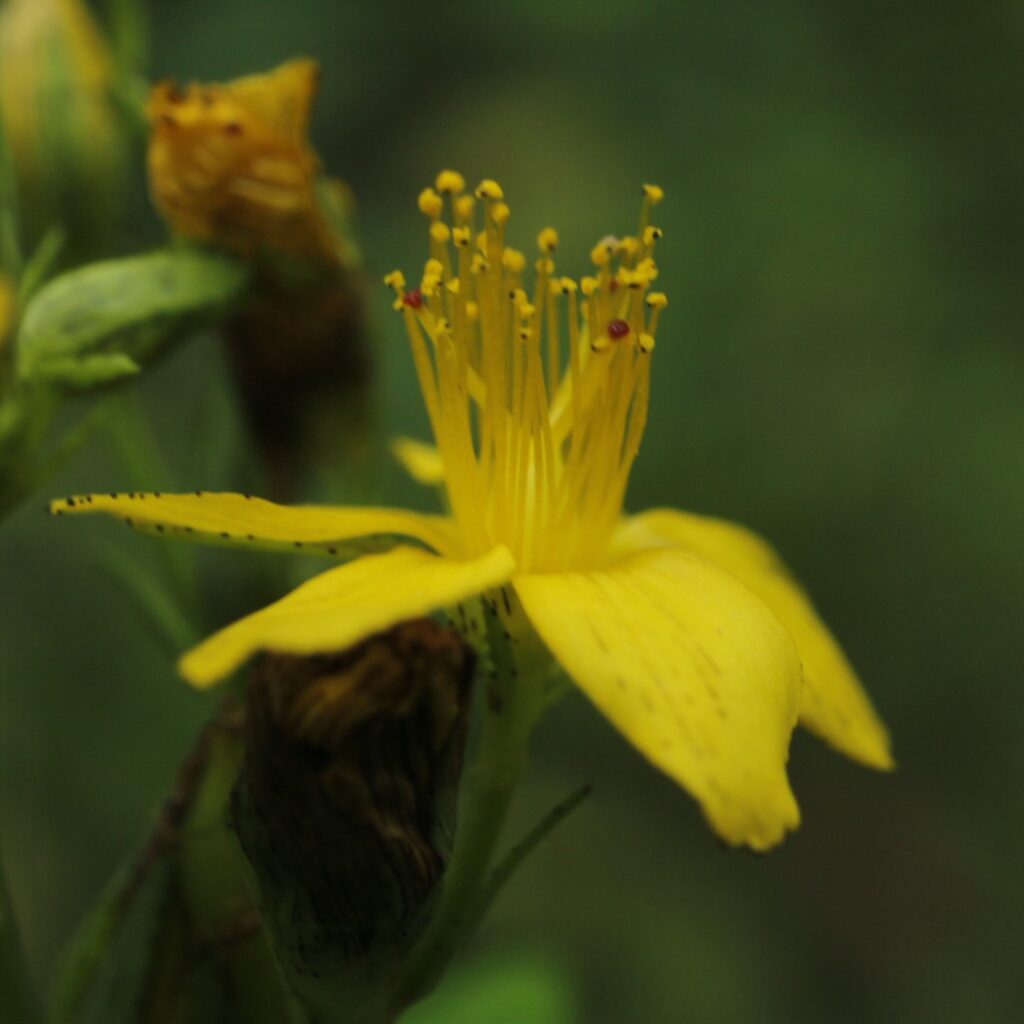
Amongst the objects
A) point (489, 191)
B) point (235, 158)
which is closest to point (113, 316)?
point (235, 158)

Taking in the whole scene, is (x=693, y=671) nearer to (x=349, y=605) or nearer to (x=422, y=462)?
(x=349, y=605)

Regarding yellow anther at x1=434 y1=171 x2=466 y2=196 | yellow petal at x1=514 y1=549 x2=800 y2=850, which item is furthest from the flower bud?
yellow petal at x1=514 y1=549 x2=800 y2=850

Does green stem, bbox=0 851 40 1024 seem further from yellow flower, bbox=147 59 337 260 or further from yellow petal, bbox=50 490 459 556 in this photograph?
yellow flower, bbox=147 59 337 260

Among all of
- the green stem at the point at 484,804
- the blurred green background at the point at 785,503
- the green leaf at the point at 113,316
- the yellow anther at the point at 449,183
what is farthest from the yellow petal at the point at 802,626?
the blurred green background at the point at 785,503

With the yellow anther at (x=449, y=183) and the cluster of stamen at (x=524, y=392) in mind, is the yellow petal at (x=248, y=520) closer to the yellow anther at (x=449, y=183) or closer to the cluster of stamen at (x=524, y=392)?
the cluster of stamen at (x=524, y=392)

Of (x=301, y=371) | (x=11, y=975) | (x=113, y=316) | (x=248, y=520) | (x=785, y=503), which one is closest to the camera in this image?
(x=248, y=520)

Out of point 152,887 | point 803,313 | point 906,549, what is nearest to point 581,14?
point 803,313

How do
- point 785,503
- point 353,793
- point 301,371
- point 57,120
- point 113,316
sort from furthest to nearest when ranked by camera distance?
1. point 785,503
2. point 301,371
3. point 57,120
4. point 113,316
5. point 353,793
